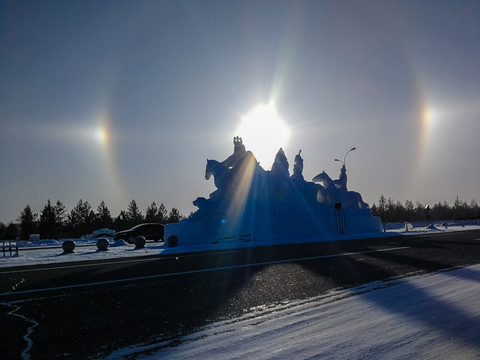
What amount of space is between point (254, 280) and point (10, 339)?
182 inches

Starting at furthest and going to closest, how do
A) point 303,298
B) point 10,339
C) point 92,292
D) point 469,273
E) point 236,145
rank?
point 236,145, point 469,273, point 92,292, point 303,298, point 10,339

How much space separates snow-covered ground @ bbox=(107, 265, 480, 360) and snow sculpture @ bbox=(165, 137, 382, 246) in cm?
1918

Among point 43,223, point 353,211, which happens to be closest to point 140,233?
point 353,211

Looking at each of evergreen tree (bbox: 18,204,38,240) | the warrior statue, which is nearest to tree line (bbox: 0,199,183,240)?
evergreen tree (bbox: 18,204,38,240)

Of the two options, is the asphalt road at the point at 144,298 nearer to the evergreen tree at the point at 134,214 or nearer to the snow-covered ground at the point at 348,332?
the snow-covered ground at the point at 348,332

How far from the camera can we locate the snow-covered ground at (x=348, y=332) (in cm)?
311

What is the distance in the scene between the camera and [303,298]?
5.61 metres

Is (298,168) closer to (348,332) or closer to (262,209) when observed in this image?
(262,209)

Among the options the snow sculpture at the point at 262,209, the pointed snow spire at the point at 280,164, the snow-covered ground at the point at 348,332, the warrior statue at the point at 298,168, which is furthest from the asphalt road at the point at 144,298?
the warrior statue at the point at 298,168

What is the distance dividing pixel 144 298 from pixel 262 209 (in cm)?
2381

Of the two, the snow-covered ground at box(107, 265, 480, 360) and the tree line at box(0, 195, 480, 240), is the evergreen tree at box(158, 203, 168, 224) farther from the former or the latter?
the snow-covered ground at box(107, 265, 480, 360)

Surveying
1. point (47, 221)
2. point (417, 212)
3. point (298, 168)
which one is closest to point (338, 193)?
point (298, 168)

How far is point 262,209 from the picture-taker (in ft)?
96.8

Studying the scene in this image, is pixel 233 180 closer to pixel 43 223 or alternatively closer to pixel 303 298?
pixel 303 298
